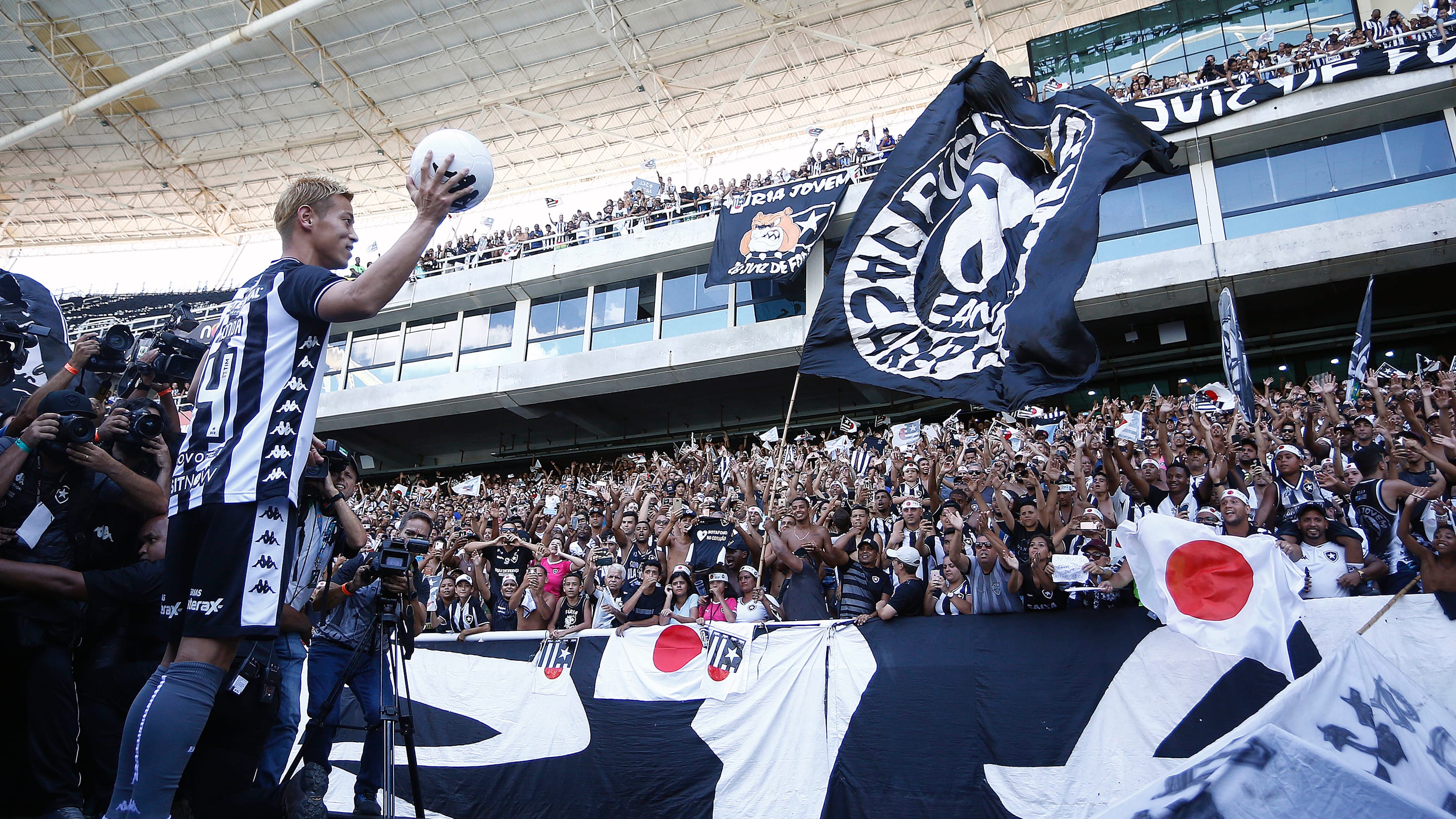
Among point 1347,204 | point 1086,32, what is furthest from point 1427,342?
point 1086,32

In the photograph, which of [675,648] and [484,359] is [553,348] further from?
[675,648]

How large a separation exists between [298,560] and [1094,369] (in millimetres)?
4635

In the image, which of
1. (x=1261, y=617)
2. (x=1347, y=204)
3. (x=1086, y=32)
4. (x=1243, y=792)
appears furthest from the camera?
(x=1086, y=32)

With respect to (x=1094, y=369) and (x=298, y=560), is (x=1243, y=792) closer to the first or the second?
(x=298, y=560)

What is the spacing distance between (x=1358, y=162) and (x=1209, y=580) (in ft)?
54.9

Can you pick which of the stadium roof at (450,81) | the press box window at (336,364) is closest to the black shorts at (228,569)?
the press box window at (336,364)

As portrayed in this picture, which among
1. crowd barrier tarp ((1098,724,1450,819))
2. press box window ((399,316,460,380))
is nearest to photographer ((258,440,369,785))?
crowd barrier tarp ((1098,724,1450,819))

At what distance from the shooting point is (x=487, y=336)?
24969 millimetres

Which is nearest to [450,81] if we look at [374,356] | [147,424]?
[374,356]

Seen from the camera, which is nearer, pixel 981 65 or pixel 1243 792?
pixel 1243 792

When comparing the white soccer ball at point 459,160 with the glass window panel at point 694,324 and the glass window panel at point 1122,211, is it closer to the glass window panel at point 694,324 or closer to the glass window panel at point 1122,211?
the glass window panel at point 1122,211

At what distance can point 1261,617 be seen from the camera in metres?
4.82

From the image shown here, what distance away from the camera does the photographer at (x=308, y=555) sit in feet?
10.9

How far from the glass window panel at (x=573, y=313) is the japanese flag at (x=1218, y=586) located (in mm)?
19662
